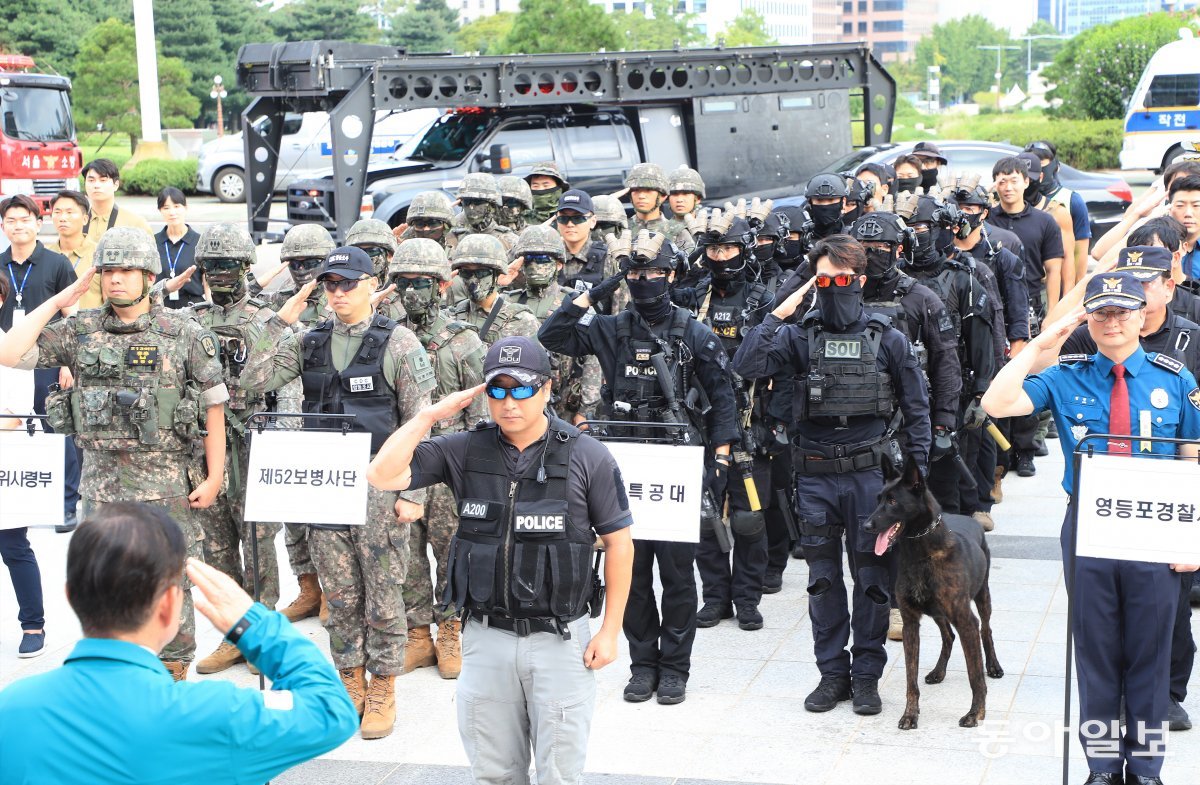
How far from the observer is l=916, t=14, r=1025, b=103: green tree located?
120 meters

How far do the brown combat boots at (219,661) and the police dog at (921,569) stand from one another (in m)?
3.53

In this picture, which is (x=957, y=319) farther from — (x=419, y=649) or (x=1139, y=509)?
(x=419, y=649)

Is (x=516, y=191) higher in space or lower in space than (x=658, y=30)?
lower

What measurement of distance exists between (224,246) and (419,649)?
2411mm

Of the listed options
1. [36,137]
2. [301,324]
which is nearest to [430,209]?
[301,324]

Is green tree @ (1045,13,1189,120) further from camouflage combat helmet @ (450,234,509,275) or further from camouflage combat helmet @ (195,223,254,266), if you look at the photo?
camouflage combat helmet @ (195,223,254,266)

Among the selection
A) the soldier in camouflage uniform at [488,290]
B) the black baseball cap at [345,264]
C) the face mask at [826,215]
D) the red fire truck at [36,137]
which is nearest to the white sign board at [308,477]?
the black baseball cap at [345,264]

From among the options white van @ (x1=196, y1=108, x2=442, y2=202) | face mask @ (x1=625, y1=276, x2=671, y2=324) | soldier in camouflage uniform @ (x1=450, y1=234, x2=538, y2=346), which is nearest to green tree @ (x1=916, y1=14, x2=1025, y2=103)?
white van @ (x1=196, y1=108, x2=442, y2=202)

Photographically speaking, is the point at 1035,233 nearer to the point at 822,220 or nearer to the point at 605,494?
the point at 822,220

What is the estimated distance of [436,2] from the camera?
7575 centimetres

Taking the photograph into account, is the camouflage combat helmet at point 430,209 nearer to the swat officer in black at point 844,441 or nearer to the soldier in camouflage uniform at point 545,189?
the soldier in camouflage uniform at point 545,189

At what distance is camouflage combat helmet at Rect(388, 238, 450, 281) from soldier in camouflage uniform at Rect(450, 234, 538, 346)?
1.76 ft

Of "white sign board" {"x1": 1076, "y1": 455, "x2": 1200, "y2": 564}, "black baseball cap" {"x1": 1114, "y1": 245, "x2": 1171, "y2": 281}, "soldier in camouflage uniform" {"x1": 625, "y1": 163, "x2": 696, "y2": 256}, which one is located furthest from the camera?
"soldier in camouflage uniform" {"x1": 625, "y1": 163, "x2": 696, "y2": 256}

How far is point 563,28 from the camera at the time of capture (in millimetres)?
36062
